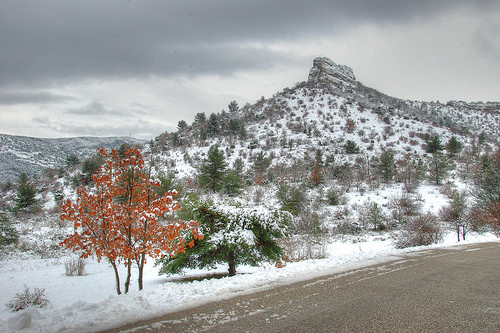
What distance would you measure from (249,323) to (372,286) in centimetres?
262

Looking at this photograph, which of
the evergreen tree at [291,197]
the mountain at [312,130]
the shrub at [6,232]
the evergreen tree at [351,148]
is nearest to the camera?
the shrub at [6,232]

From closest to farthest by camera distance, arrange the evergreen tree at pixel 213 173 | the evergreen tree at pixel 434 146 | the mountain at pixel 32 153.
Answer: the evergreen tree at pixel 213 173
the evergreen tree at pixel 434 146
the mountain at pixel 32 153

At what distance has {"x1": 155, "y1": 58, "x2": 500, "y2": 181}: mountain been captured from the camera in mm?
42781

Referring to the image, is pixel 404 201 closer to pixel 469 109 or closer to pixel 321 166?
pixel 321 166

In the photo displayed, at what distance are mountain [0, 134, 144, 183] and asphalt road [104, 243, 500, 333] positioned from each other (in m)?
91.6

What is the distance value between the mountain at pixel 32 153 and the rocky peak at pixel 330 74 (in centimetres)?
6504

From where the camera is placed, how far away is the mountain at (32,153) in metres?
83.0

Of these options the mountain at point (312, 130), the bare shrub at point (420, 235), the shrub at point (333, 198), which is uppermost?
the mountain at point (312, 130)

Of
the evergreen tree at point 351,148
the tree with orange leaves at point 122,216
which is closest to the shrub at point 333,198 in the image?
the evergreen tree at point 351,148

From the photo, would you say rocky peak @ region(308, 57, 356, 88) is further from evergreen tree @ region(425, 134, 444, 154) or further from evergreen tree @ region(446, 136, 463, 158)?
evergreen tree @ region(446, 136, 463, 158)

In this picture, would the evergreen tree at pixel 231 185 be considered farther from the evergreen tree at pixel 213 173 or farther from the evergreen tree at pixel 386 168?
the evergreen tree at pixel 386 168

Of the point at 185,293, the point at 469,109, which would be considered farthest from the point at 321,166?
the point at 469,109

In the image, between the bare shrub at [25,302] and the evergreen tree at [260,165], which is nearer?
the bare shrub at [25,302]

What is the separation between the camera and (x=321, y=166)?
120 feet
